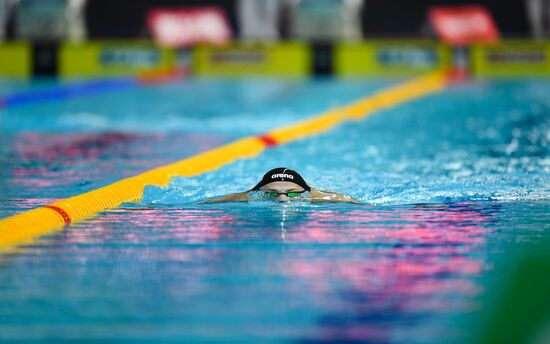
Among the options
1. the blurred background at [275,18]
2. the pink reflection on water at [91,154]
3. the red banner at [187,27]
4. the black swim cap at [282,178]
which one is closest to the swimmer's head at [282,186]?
the black swim cap at [282,178]

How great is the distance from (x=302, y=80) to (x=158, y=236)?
39.8ft

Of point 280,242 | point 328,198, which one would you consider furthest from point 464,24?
point 280,242

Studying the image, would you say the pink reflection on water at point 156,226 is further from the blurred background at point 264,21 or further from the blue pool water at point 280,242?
the blurred background at point 264,21

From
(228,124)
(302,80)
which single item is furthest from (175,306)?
(302,80)

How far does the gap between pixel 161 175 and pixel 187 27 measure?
14.3 meters

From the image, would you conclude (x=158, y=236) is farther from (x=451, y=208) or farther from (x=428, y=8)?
(x=428, y=8)

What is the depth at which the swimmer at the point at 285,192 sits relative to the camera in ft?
16.2

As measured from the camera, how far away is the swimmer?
4938 millimetres

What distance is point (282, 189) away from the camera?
16.2 feet

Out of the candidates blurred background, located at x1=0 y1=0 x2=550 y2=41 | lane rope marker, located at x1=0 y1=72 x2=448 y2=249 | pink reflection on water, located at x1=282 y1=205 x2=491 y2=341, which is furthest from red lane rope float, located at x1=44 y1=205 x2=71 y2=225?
blurred background, located at x1=0 y1=0 x2=550 y2=41

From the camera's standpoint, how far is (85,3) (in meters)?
20.6

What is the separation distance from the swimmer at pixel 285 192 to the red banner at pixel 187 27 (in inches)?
577

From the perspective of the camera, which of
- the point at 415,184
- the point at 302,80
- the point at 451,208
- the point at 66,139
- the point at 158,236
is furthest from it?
the point at 302,80

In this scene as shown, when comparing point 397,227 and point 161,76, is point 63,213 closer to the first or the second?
point 397,227
